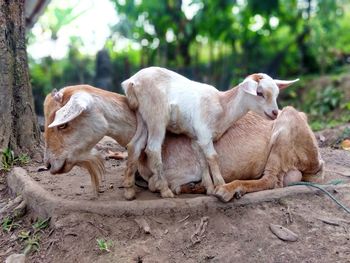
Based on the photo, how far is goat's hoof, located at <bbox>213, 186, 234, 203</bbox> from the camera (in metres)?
4.01

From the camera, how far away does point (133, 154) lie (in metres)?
4.07

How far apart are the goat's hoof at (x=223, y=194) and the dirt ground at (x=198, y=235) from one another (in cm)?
9

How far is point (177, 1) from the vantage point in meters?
12.4

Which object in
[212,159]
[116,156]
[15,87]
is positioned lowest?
[116,156]

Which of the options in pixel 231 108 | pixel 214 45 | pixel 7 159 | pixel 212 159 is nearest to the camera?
pixel 212 159

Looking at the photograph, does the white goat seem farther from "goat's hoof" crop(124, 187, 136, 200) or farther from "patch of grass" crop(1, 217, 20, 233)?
"patch of grass" crop(1, 217, 20, 233)

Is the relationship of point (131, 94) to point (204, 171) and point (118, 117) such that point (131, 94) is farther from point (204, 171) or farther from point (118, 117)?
point (204, 171)

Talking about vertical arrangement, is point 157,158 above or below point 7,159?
above

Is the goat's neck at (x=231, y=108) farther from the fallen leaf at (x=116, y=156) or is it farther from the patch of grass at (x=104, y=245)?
the fallen leaf at (x=116, y=156)

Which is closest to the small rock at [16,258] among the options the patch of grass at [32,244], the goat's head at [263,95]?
the patch of grass at [32,244]

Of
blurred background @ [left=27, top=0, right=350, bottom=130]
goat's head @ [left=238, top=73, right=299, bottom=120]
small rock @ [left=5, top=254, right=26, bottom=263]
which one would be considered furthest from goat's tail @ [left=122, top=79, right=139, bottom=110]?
blurred background @ [left=27, top=0, right=350, bottom=130]

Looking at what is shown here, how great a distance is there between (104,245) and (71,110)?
3.11 ft

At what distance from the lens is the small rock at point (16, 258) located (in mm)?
3771

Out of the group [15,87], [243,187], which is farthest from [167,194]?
[15,87]
